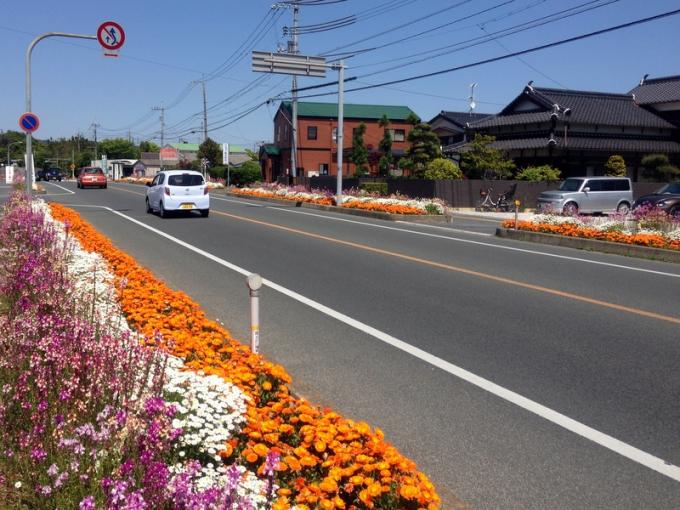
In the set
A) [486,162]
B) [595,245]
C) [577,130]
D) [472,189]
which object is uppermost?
[577,130]

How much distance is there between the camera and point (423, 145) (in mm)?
43188

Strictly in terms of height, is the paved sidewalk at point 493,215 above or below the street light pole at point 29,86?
below

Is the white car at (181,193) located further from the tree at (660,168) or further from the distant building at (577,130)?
the tree at (660,168)

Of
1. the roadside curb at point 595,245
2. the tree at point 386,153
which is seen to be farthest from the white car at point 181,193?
the tree at point 386,153

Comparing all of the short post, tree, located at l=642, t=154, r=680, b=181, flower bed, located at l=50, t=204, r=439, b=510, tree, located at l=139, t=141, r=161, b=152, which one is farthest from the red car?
tree, located at l=139, t=141, r=161, b=152

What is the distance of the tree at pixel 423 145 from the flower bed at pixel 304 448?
127 feet

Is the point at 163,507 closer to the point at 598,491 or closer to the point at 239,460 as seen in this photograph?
the point at 239,460

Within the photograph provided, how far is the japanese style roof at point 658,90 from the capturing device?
4281cm

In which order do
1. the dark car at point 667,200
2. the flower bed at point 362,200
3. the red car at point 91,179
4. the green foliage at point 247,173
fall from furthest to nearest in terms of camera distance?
the green foliage at point 247,173, the red car at point 91,179, the flower bed at point 362,200, the dark car at point 667,200

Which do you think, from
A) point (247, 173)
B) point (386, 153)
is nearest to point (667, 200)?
point (247, 173)

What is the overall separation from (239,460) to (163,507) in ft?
3.27

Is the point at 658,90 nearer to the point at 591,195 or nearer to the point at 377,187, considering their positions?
the point at 591,195

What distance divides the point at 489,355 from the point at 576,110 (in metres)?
36.1

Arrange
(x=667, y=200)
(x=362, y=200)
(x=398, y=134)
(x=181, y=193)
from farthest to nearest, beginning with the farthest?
(x=398, y=134) → (x=362, y=200) → (x=667, y=200) → (x=181, y=193)
